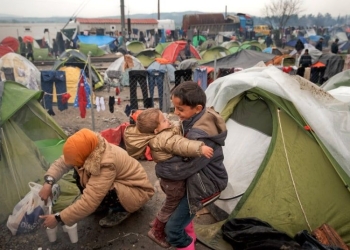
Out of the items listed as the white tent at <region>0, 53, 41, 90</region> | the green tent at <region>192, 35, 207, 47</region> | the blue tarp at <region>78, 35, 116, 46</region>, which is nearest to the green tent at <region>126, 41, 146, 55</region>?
the blue tarp at <region>78, 35, 116, 46</region>

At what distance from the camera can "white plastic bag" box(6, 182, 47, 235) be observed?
3062mm

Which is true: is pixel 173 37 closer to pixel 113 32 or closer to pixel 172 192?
pixel 113 32

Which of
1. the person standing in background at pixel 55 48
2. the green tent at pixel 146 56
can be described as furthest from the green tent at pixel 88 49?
the green tent at pixel 146 56

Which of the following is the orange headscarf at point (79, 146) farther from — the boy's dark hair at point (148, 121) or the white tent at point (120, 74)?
the white tent at point (120, 74)

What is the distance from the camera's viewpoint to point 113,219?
11.0 feet

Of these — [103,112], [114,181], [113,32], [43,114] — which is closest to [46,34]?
[113,32]

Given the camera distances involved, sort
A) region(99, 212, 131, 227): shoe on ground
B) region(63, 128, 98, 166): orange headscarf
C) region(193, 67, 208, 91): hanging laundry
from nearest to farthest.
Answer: region(63, 128, 98, 166): orange headscarf, region(99, 212, 131, 227): shoe on ground, region(193, 67, 208, 91): hanging laundry

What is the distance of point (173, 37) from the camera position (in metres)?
31.3

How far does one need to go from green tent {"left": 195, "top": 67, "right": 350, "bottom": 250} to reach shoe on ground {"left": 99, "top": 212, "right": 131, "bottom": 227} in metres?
0.84

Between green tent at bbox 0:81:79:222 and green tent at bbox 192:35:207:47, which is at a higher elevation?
green tent at bbox 0:81:79:222

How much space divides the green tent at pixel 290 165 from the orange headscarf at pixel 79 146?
4.86 ft

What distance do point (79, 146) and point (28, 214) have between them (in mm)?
1120

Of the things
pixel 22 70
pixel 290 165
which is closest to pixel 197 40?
pixel 22 70

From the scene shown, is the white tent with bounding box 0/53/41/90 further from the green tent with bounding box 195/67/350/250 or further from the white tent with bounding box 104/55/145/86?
the green tent with bounding box 195/67/350/250
